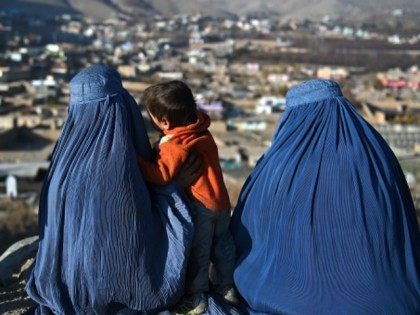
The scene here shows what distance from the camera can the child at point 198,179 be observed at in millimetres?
1566

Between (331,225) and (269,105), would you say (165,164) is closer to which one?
(331,225)

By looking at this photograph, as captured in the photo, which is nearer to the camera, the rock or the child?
the child

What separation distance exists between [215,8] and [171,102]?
76.3 metres

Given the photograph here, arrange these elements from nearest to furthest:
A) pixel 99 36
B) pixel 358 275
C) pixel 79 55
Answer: pixel 358 275 < pixel 79 55 < pixel 99 36

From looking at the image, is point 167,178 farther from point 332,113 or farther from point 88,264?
point 332,113

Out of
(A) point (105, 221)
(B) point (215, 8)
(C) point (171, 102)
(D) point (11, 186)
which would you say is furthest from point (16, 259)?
(B) point (215, 8)

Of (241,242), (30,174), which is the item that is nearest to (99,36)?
(30,174)

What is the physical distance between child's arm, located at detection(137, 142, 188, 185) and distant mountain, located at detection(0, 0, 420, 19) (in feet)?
176

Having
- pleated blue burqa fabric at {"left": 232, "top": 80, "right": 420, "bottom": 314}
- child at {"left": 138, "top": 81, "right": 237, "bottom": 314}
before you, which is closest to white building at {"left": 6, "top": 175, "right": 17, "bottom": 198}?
child at {"left": 138, "top": 81, "right": 237, "bottom": 314}

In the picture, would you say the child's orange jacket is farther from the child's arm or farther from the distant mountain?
the distant mountain

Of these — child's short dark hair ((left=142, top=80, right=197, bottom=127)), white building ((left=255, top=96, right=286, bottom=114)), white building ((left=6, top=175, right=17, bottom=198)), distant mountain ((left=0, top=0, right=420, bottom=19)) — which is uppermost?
child's short dark hair ((left=142, top=80, right=197, bottom=127))

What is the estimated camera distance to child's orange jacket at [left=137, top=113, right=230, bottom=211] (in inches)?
61.8

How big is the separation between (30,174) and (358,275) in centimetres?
755

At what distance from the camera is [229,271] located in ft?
5.55
